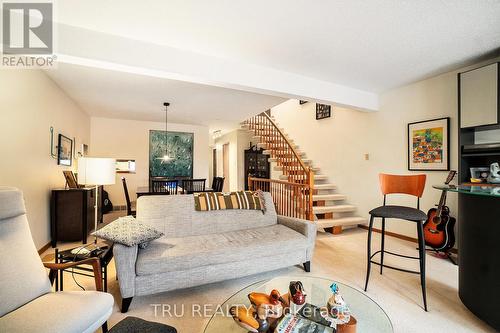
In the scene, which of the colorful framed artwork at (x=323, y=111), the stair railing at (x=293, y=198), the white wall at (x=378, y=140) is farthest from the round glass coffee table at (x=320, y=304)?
Answer: the colorful framed artwork at (x=323, y=111)

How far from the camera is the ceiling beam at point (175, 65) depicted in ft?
7.35

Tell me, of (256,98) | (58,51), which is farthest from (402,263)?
(58,51)

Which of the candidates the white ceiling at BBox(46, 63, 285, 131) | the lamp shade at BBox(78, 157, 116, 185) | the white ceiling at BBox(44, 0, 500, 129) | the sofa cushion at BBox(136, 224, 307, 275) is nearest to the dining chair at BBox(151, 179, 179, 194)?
the white ceiling at BBox(46, 63, 285, 131)

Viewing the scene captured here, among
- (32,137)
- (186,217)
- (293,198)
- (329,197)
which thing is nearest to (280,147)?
(329,197)

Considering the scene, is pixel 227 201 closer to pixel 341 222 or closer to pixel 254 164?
pixel 341 222

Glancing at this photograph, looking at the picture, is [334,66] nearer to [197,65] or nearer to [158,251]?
[197,65]

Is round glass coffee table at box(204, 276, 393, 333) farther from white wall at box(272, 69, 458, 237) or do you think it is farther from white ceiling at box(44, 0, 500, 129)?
white wall at box(272, 69, 458, 237)

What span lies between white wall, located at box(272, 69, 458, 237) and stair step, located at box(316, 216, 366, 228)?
0.20 metres

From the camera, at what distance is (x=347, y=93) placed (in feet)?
12.7

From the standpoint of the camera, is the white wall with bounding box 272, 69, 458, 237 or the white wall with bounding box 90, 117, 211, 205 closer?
the white wall with bounding box 272, 69, 458, 237

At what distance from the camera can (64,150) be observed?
3816 millimetres

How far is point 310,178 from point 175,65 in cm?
250

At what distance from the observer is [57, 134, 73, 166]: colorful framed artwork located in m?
3.59

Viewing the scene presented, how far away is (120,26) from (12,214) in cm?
183
